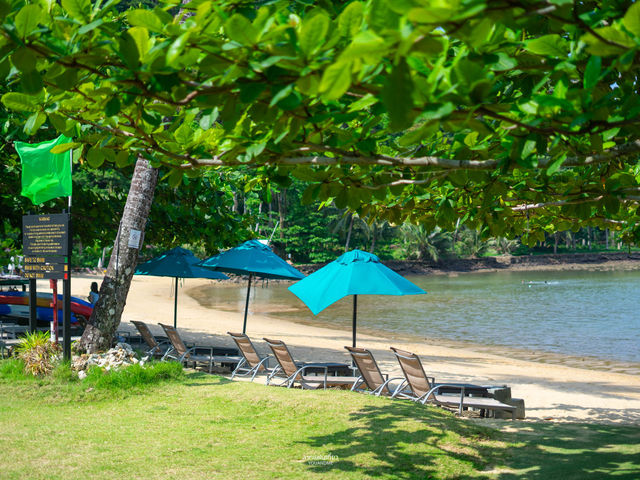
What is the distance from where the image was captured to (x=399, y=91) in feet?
6.33

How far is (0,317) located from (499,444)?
1100 centimetres

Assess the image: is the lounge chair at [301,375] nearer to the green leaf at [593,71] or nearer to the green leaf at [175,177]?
the green leaf at [175,177]

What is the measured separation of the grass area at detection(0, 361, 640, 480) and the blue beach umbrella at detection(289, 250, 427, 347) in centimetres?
162

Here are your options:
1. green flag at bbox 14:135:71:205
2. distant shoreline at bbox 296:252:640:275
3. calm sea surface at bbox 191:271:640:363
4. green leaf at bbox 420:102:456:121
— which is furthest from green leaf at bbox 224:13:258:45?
distant shoreline at bbox 296:252:640:275

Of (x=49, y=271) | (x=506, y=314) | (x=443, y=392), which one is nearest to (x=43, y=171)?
(x=49, y=271)

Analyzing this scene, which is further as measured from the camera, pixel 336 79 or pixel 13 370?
pixel 13 370

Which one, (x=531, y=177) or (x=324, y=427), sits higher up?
(x=531, y=177)

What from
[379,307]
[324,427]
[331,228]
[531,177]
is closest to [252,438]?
[324,427]

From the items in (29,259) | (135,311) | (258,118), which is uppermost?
(258,118)

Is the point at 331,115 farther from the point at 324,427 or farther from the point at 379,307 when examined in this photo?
the point at 379,307

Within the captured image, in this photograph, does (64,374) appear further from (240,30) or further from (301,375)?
(240,30)

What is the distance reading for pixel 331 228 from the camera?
59.2 metres

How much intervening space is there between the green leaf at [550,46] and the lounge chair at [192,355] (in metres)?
8.74

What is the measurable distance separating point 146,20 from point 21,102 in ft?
3.71
